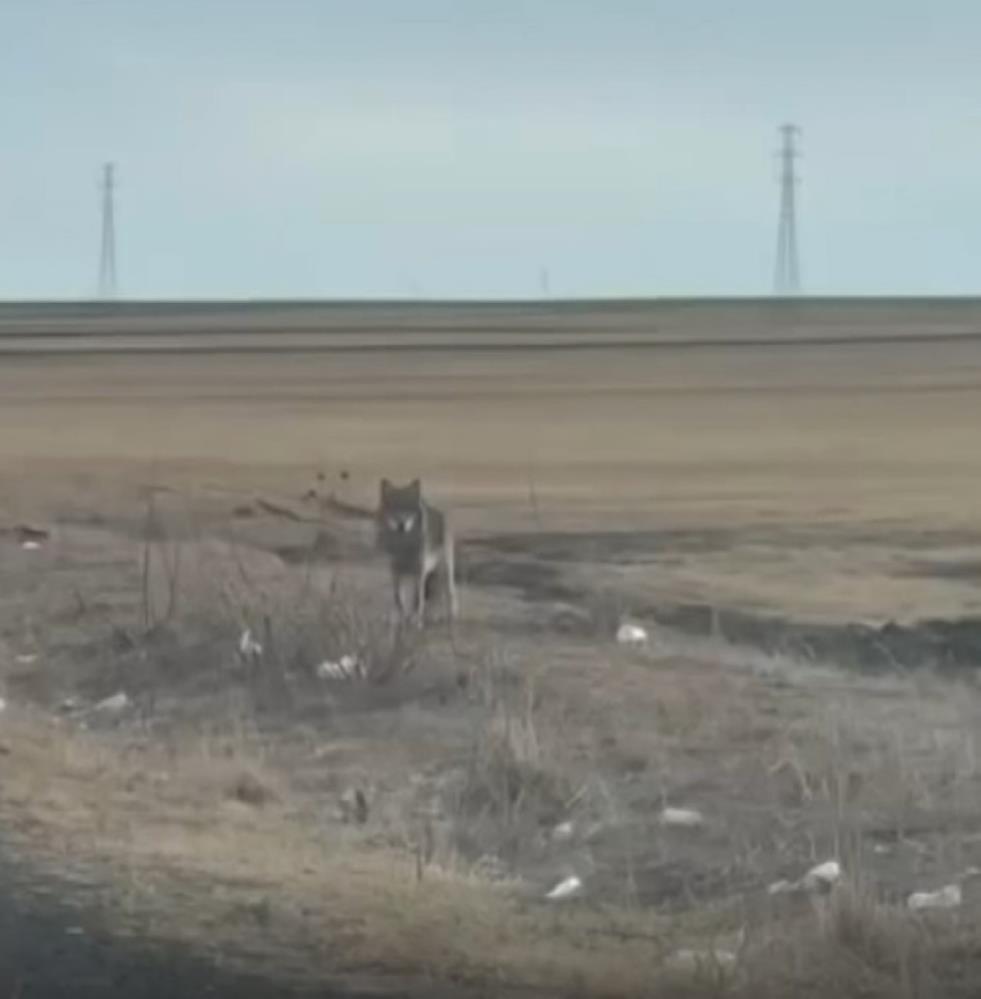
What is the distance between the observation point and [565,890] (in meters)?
4.17

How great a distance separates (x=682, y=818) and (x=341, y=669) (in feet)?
2.41

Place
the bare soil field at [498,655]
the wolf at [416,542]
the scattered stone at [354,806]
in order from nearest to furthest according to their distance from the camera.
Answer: the bare soil field at [498,655], the scattered stone at [354,806], the wolf at [416,542]

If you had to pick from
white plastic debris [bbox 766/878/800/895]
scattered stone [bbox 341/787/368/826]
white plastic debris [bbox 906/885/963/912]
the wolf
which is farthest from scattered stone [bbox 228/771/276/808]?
white plastic debris [bbox 906/885/963/912]

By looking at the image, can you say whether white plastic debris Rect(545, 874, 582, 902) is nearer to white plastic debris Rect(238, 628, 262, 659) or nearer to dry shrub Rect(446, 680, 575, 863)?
dry shrub Rect(446, 680, 575, 863)

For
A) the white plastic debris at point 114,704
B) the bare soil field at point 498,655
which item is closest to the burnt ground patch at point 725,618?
the bare soil field at point 498,655

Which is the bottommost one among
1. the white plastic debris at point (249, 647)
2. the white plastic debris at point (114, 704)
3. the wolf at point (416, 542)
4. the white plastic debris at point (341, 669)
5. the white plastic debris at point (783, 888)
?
the white plastic debris at point (783, 888)

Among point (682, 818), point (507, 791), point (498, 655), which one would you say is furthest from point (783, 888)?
point (498, 655)

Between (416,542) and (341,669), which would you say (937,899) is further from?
(416,542)

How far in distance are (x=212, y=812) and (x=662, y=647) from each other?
871mm

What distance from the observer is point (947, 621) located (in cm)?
449

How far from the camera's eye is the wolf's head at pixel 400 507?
4.96m

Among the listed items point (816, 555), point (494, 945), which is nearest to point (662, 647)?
point (816, 555)

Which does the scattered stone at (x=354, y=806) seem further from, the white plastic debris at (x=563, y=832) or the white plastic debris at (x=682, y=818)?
the white plastic debris at (x=682, y=818)

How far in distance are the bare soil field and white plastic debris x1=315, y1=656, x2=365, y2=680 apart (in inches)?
0.7
